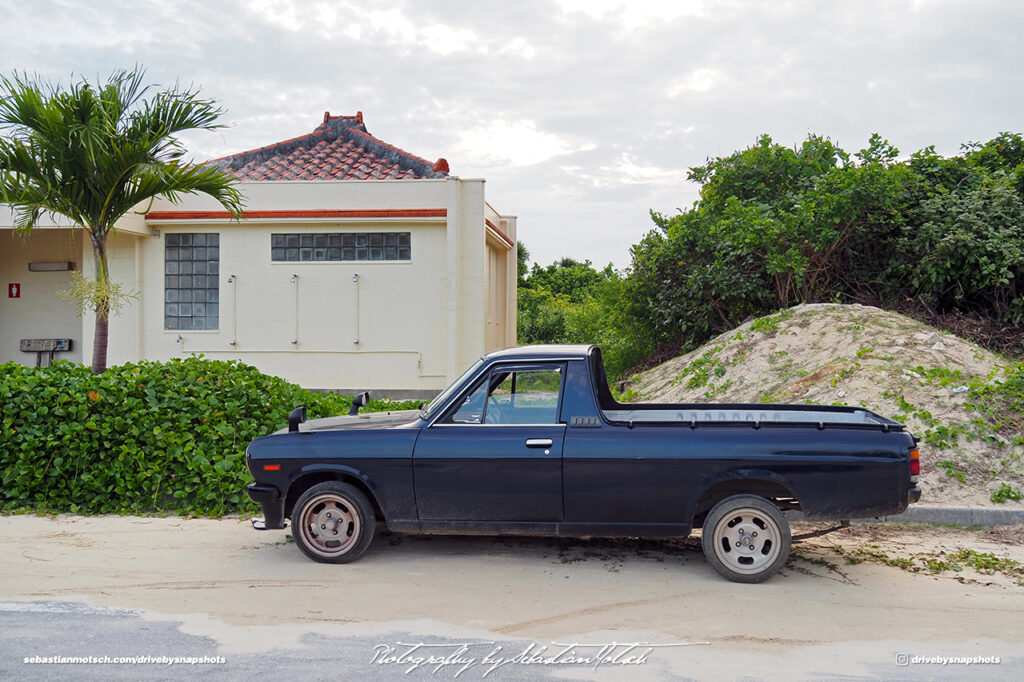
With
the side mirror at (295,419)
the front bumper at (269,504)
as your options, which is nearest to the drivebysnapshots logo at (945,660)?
the front bumper at (269,504)

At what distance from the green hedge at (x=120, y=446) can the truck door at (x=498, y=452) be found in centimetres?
269

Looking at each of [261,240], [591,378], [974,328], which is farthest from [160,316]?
[974,328]

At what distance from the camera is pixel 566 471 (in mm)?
5652

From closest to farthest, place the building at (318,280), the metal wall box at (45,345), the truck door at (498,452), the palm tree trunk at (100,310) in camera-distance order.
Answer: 1. the truck door at (498,452)
2. the palm tree trunk at (100,310)
3. the building at (318,280)
4. the metal wall box at (45,345)

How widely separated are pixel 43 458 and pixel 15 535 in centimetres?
118

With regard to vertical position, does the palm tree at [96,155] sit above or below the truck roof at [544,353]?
above

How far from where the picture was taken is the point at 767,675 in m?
4.01

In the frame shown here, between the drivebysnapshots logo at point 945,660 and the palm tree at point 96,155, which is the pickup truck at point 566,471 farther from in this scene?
the palm tree at point 96,155

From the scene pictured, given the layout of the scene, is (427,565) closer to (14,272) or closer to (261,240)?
(261,240)

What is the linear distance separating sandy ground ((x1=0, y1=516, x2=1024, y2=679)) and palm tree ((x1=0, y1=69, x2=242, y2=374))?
429 centimetres

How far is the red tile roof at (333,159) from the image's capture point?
16.2m

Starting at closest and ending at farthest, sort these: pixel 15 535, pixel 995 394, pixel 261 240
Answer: pixel 15 535 → pixel 995 394 → pixel 261 240

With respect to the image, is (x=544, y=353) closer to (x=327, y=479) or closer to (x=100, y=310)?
(x=327, y=479)

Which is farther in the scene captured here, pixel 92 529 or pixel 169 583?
pixel 92 529
